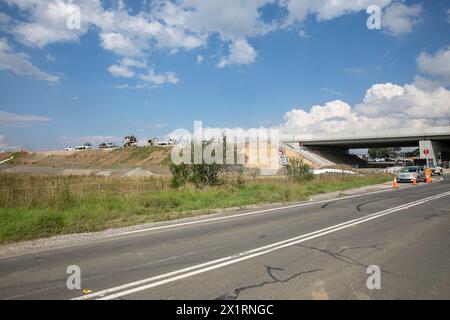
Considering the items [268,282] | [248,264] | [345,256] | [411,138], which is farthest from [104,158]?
[268,282]

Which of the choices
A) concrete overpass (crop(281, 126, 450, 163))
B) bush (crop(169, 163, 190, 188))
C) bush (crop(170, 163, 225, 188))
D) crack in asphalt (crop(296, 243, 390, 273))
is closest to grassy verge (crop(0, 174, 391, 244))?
bush (crop(170, 163, 225, 188))

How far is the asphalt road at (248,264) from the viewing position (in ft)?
16.4

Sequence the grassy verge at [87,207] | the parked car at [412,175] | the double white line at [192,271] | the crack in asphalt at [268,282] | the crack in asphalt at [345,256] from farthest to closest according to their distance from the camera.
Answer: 1. the parked car at [412,175]
2. the grassy verge at [87,207]
3. the crack in asphalt at [345,256]
4. the double white line at [192,271]
5. the crack in asphalt at [268,282]

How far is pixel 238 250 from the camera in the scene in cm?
749

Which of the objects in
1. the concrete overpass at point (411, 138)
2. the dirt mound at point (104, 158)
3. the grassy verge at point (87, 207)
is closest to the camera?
the grassy verge at point (87, 207)

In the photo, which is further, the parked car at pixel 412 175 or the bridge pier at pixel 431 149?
the bridge pier at pixel 431 149

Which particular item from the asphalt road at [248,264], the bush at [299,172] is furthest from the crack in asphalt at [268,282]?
the bush at [299,172]

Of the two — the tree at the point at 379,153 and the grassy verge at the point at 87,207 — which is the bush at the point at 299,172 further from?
the tree at the point at 379,153

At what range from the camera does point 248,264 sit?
6.36 metres

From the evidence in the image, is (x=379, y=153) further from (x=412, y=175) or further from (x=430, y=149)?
(x=412, y=175)

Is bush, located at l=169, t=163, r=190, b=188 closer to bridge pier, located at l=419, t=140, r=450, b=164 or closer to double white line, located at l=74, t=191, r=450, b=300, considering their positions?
double white line, located at l=74, t=191, r=450, b=300

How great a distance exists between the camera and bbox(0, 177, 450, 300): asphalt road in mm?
4988

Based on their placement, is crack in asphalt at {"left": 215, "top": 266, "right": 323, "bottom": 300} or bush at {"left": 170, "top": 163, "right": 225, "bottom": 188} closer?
crack in asphalt at {"left": 215, "top": 266, "right": 323, "bottom": 300}

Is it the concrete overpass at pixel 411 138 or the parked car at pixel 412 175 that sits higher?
the concrete overpass at pixel 411 138
